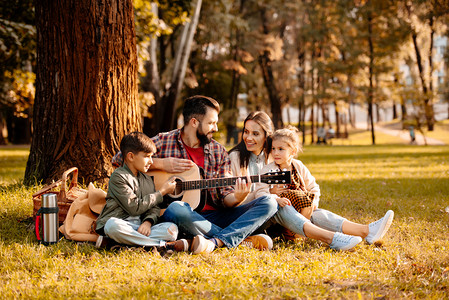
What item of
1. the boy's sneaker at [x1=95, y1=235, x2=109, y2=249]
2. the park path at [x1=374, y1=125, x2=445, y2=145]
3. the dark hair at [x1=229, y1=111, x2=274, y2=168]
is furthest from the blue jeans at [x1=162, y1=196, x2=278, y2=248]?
the park path at [x1=374, y1=125, x2=445, y2=145]

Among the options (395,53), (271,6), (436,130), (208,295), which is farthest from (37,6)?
(436,130)

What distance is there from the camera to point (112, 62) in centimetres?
570

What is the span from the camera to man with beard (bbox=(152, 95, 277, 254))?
423cm

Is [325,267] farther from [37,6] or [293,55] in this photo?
[293,55]

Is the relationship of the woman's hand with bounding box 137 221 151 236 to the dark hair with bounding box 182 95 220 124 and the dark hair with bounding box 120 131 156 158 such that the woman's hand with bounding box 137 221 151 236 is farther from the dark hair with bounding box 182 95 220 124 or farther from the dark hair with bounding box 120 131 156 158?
the dark hair with bounding box 182 95 220 124

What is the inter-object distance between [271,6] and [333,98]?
8.01 meters

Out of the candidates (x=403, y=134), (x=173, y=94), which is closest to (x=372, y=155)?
(x=173, y=94)

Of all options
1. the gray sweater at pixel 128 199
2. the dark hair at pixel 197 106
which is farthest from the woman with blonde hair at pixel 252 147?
the gray sweater at pixel 128 199

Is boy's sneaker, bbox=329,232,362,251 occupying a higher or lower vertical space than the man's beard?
lower

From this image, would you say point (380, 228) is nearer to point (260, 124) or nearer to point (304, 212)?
point (304, 212)

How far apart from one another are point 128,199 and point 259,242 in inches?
51.1

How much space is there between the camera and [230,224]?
14.4ft

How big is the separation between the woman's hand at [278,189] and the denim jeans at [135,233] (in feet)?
3.63

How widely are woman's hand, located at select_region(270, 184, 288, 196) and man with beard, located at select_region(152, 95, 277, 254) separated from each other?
279 mm
